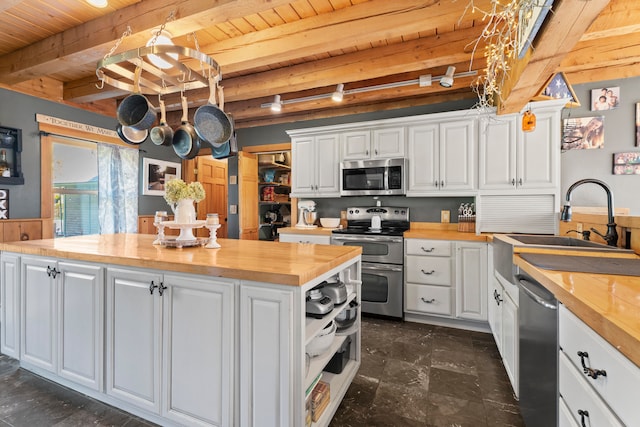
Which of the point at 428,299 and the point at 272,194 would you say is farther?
the point at 272,194

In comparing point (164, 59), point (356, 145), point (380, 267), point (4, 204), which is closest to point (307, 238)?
point (380, 267)

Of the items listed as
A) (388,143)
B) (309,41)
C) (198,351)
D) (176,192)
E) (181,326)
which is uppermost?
(309,41)

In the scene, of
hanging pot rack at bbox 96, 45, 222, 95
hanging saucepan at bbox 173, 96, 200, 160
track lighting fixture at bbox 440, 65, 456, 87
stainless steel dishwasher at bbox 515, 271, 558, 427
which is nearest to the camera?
stainless steel dishwasher at bbox 515, 271, 558, 427

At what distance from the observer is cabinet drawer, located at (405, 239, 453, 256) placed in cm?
300

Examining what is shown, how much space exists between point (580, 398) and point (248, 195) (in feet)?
14.9

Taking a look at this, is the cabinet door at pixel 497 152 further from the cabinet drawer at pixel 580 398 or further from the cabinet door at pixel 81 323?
the cabinet door at pixel 81 323

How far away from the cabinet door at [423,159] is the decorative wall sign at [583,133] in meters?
1.33

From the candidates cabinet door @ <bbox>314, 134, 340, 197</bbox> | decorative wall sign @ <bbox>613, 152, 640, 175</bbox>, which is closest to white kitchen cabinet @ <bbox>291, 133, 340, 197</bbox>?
cabinet door @ <bbox>314, 134, 340, 197</bbox>

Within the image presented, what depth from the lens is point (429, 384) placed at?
6.67ft

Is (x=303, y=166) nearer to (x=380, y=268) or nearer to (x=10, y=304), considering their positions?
(x=380, y=268)

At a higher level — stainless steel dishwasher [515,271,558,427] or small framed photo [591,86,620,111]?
small framed photo [591,86,620,111]

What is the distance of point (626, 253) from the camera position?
156 cm

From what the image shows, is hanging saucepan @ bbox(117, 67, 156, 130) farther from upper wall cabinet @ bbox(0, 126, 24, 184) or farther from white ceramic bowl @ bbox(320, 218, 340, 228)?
white ceramic bowl @ bbox(320, 218, 340, 228)

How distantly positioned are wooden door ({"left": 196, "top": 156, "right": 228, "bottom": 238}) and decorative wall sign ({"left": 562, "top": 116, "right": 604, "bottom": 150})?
16.2ft
